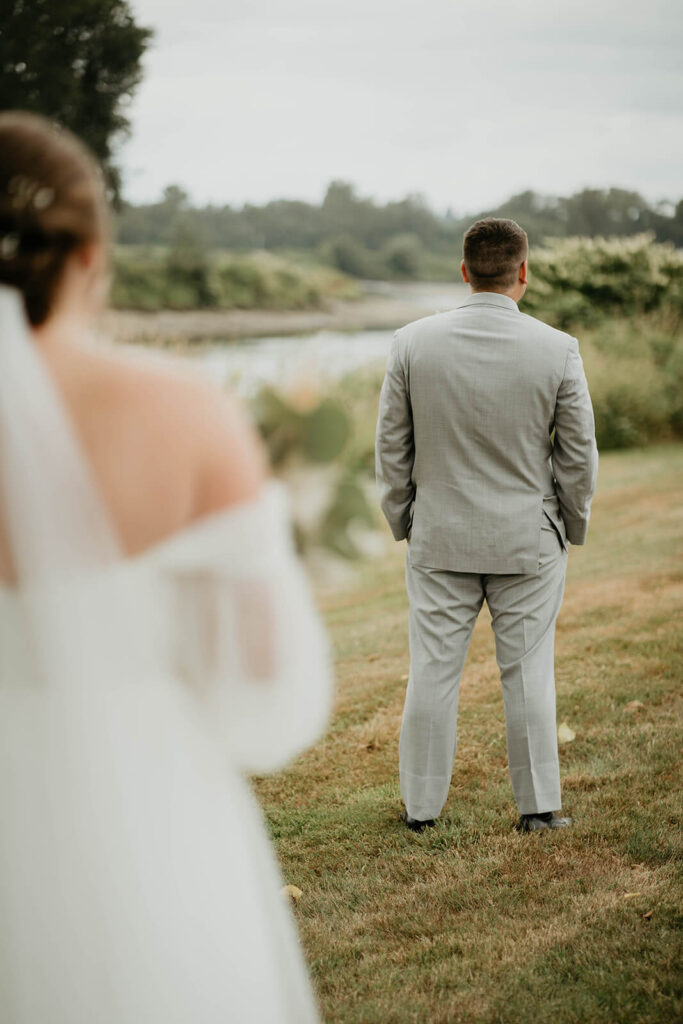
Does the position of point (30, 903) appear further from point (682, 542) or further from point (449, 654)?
point (682, 542)

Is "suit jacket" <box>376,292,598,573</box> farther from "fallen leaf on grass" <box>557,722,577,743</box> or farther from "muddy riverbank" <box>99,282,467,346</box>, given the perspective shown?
"fallen leaf on grass" <box>557,722,577,743</box>

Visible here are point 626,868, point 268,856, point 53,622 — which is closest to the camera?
point 53,622

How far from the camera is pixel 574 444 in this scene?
3.45 m

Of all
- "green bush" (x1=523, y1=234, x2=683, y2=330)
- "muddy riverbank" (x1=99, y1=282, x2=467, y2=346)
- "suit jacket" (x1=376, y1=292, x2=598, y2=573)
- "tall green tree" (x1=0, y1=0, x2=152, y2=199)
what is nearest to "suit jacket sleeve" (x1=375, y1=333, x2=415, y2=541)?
"suit jacket" (x1=376, y1=292, x2=598, y2=573)

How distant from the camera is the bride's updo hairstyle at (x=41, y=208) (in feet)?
4.40

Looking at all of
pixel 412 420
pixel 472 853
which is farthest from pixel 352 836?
pixel 412 420

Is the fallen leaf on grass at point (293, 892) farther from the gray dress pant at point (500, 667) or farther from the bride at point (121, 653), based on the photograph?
the bride at point (121, 653)

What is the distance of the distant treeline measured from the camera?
10.9 ft

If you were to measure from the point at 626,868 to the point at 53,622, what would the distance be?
2814 mm

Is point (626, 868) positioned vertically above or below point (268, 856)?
below

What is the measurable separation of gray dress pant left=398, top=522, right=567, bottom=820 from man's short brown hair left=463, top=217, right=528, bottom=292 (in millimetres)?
1004

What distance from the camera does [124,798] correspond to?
1479mm

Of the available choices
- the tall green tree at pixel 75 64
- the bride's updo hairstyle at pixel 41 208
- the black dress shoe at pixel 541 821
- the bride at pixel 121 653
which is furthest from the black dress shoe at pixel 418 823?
the tall green tree at pixel 75 64

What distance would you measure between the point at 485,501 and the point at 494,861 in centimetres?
141
